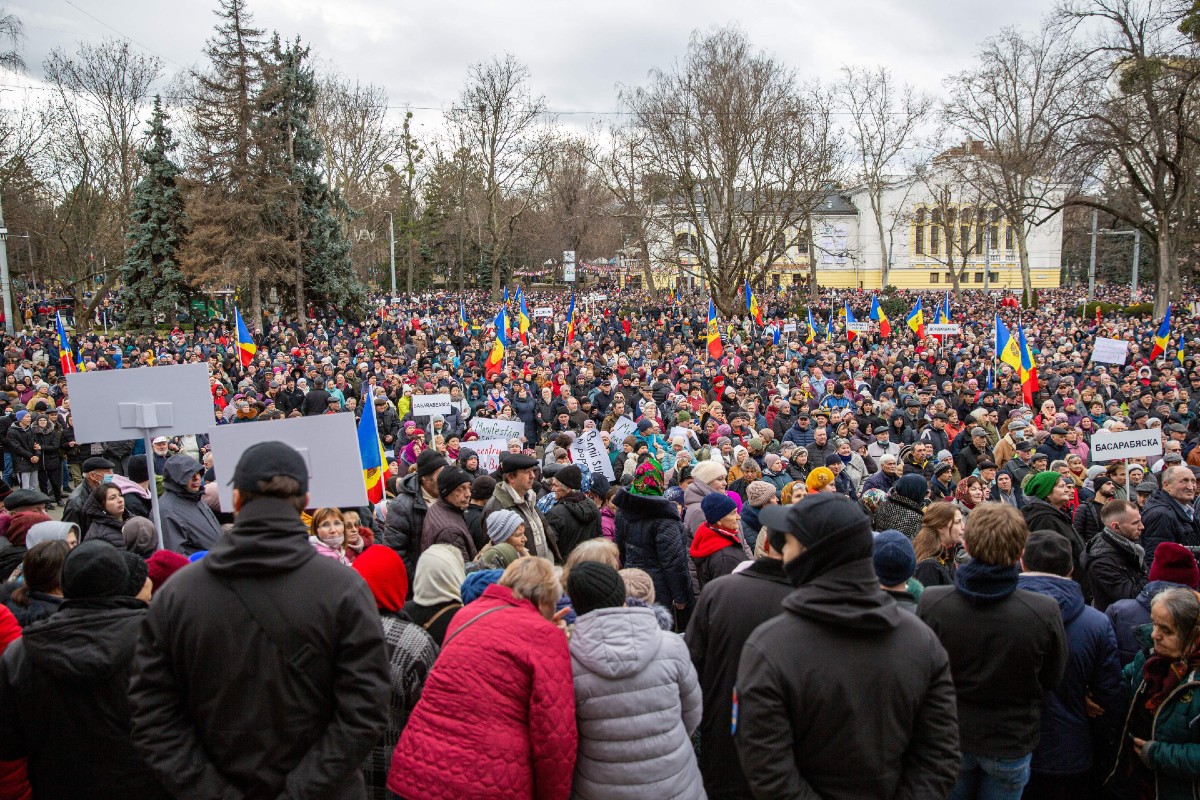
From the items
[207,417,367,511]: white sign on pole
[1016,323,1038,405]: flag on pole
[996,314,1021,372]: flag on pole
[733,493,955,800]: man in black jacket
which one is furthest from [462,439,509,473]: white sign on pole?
[996,314,1021,372]: flag on pole

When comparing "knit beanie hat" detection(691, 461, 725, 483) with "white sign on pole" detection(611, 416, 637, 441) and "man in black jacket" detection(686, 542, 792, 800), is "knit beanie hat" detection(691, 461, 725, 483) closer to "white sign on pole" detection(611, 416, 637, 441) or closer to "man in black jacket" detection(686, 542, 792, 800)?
"man in black jacket" detection(686, 542, 792, 800)

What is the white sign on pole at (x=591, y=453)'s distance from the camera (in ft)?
29.8

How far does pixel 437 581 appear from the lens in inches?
143

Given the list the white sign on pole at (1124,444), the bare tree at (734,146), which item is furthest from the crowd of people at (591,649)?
the bare tree at (734,146)

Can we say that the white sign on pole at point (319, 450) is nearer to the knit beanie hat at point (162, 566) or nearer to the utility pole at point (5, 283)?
the knit beanie hat at point (162, 566)

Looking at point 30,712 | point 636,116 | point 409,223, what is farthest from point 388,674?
point 409,223

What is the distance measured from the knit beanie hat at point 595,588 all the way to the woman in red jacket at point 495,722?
0.23 metres

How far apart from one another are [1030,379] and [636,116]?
74.4 ft

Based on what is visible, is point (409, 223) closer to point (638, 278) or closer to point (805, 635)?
point (638, 278)

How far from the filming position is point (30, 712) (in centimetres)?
282

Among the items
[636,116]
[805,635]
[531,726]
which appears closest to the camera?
[805,635]

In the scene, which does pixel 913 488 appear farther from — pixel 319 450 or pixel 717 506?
pixel 319 450

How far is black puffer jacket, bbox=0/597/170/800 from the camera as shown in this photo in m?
2.79

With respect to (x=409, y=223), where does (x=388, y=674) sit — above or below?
below
